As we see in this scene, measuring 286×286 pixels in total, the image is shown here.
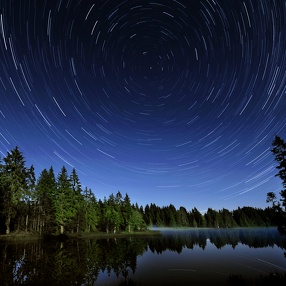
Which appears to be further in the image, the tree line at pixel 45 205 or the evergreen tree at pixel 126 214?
the evergreen tree at pixel 126 214

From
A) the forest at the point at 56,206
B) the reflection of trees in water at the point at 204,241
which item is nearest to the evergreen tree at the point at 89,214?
the forest at the point at 56,206

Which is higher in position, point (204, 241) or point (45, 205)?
point (45, 205)

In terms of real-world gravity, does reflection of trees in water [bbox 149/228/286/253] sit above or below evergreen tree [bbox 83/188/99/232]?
below

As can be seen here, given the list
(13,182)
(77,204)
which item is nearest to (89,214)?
(77,204)

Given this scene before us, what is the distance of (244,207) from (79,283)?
20453 centimetres

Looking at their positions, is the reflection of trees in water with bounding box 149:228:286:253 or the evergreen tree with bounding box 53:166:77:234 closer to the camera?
the reflection of trees in water with bounding box 149:228:286:253

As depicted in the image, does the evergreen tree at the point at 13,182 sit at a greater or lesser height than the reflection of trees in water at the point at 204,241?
greater

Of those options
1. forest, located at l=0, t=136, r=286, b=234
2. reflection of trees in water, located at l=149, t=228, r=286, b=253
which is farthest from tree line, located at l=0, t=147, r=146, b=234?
reflection of trees in water, located at l=149, t=228, r=286, b=253

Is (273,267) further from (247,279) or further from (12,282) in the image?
(12,282)

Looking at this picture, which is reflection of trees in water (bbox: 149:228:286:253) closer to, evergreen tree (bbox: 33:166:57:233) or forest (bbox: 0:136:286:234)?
forest (bbox: 0:136:286:234)

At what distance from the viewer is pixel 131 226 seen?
275 ft

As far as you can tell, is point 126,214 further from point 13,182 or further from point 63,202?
point 13,182

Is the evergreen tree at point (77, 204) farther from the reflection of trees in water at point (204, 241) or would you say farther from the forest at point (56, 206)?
the reflection of trees in water at point (204, 241)

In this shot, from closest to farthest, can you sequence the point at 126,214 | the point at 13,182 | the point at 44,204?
1. the point at 13,182
2. the point at 44,204
3. the point at 126,214
